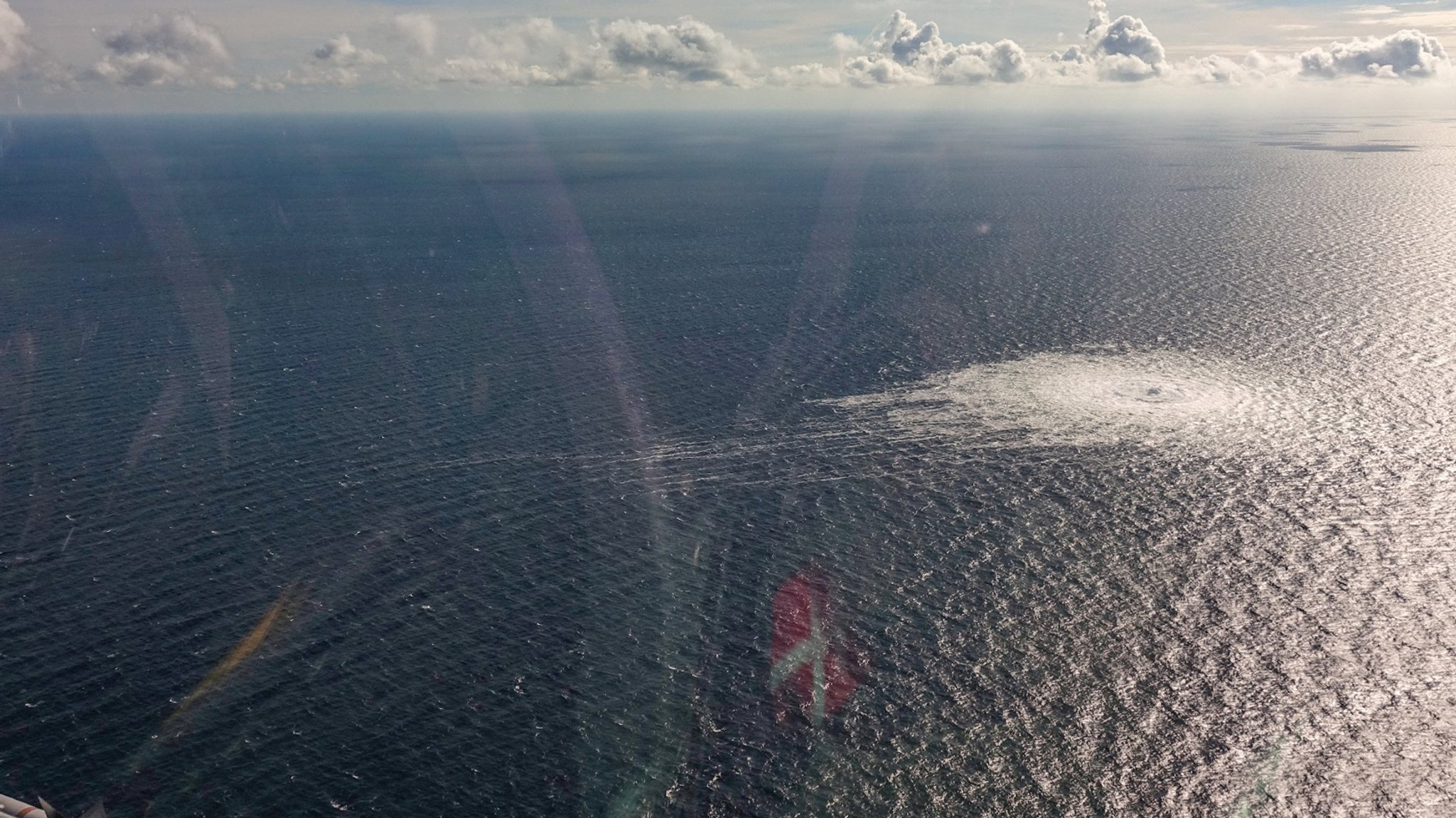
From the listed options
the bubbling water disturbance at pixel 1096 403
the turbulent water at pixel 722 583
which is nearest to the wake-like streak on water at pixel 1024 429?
the bubbling water disturbance at pixel 1096 403

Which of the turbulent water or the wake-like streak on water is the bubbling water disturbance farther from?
the turbulent water

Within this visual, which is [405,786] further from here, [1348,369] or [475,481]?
[1348,369]

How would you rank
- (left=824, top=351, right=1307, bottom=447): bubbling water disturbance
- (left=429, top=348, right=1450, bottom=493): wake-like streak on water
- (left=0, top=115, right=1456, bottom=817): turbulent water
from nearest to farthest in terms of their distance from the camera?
1. (left=0, top=115, right=1456, bottom=817): turbulent water
2. (left=429, top=348, right=1450, bottom=493): wake-like streak on water
3. (left=824, top=351, right=1307, bottom=447): bubbling water disturbance

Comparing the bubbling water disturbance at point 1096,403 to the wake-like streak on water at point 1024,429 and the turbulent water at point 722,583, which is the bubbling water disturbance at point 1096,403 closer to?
the wake-like streak on water at point 1024,429

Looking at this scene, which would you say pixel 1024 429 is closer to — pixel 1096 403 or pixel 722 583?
pixel 1096 403

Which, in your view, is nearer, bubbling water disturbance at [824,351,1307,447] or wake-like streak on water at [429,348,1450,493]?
wake-like streak on water at [429,348,1450,493]

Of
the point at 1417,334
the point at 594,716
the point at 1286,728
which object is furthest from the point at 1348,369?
the point at 594,716

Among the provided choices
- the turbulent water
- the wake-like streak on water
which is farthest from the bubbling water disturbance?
the turbulent water

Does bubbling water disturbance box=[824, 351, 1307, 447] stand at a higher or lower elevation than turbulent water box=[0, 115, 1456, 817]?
higher
